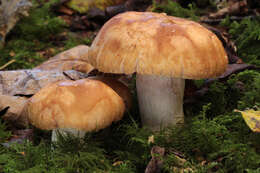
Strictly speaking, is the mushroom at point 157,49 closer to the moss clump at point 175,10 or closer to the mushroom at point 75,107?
the mushroom at point 75,107

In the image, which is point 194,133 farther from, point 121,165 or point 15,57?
point 15,57

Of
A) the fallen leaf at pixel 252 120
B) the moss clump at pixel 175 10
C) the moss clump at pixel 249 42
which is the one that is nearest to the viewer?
the fallen leaf at pixel 252 120

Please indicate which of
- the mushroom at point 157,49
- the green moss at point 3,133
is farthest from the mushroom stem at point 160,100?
the green moss at point 3,133

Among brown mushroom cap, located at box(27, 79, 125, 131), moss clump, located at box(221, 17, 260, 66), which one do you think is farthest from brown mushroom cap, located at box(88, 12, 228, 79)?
moss clump, located at box(221, 17, 260, 66)

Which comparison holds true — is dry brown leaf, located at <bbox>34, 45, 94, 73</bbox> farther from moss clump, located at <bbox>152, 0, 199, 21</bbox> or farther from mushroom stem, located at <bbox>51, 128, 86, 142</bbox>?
moss clump, located at <bbox>152, 0, 199, 21</bbox>

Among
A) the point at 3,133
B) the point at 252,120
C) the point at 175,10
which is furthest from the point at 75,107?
the point at 175,10

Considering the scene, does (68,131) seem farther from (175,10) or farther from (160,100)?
(175,10)
